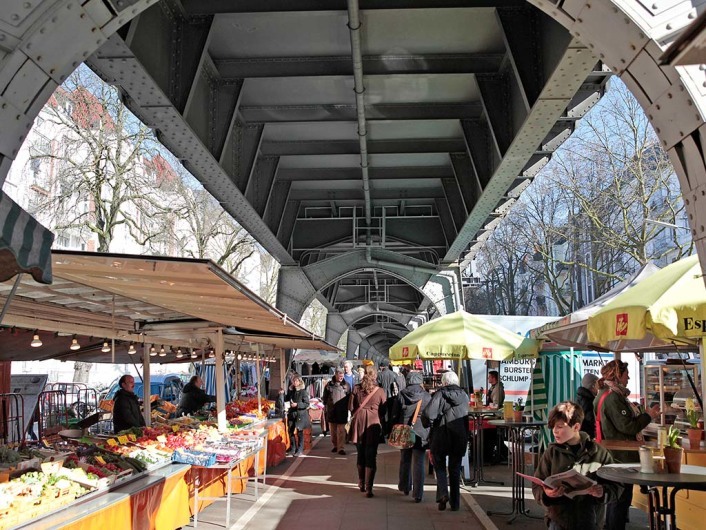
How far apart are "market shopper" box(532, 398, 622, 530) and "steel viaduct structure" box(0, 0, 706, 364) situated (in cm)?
169

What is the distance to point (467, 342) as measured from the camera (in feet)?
39.1

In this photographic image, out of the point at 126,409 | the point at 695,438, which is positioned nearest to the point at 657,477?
the point at 695,438

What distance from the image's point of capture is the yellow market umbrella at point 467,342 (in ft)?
39.4

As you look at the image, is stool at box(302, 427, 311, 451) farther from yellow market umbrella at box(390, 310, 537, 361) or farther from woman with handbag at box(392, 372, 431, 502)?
woman with handbag at box(392, 372, 431, 502)

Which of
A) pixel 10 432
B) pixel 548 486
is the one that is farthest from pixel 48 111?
pixel 548 486

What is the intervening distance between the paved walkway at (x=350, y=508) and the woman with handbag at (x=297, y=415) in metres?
3.00

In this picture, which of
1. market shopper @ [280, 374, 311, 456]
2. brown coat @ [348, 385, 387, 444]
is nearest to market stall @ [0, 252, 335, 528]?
brown coat @ [348, 385, 387, 444]

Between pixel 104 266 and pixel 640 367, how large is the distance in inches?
597

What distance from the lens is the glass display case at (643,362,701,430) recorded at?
→ 44.3 feet

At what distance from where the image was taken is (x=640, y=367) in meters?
17.4

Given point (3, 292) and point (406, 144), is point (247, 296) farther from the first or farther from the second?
point (406, 144)

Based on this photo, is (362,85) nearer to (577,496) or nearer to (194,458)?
(194,458)

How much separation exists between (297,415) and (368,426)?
628 cm

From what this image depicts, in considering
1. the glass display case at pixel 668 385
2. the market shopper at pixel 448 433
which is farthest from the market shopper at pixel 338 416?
the market shopper at pixel 448 433
